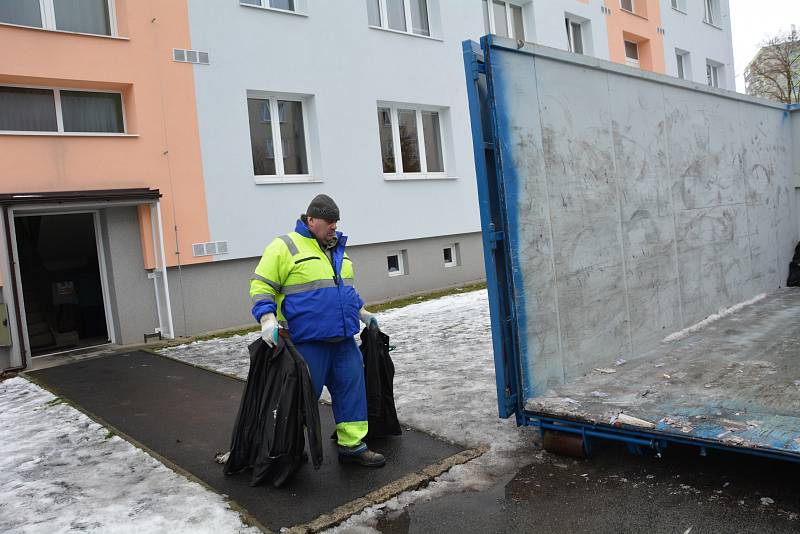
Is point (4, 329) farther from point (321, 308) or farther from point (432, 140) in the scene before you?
point (432, 140)

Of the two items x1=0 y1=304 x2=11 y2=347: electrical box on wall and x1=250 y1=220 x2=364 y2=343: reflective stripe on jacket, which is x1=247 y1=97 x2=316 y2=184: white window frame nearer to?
x1=0 y1=304 x2=11 y2=347: electrical box on wall

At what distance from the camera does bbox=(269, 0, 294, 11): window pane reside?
37.8 feet

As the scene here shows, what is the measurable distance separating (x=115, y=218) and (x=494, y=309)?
22.8ft

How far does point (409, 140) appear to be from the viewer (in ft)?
44.3

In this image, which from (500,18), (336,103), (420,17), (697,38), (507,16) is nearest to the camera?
(336,103)

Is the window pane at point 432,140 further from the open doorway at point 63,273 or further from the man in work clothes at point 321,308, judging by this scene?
the man in work clothes at point 321,308

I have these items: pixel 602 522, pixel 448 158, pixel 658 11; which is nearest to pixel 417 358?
pixel 602 522

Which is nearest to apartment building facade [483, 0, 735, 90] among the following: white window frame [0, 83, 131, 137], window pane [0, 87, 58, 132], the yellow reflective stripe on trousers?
white window frame [0, 83, 131, 137]

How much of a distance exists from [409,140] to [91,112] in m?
6.07

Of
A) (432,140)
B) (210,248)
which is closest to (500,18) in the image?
(432,140)

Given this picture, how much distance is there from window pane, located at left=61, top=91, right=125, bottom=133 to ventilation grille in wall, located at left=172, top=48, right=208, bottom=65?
104 centimetres

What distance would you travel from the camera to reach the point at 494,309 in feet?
15.0

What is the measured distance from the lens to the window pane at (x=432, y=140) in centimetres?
1388

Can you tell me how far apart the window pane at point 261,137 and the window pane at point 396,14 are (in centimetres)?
362
